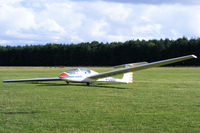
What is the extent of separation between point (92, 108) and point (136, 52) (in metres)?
81.9

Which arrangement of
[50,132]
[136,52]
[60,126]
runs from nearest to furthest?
Answer: [50,132], [60,126], [136,52]

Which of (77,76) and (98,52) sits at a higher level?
(98,52)

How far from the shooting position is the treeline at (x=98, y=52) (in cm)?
8194

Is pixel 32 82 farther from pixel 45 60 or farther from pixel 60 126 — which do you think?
pixel 45 60

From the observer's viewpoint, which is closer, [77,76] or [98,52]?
[77,76]

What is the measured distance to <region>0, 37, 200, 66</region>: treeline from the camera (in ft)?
269

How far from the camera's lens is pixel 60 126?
283 inches

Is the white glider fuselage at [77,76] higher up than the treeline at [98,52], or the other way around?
the treeline at [98,52]

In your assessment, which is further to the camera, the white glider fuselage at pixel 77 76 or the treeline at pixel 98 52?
the treeline at pixel 98 52

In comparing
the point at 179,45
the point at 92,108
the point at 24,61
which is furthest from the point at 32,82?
the point at 24,61

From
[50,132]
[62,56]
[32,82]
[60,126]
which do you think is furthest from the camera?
[62,56]

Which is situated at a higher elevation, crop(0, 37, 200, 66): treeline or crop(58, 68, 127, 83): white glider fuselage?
crop(0, 37, 200, 66): treeline

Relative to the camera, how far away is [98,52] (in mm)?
96812

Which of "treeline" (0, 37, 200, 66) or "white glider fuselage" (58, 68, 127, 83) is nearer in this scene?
"white glider fuselage" (58, 68, 127, 83)
